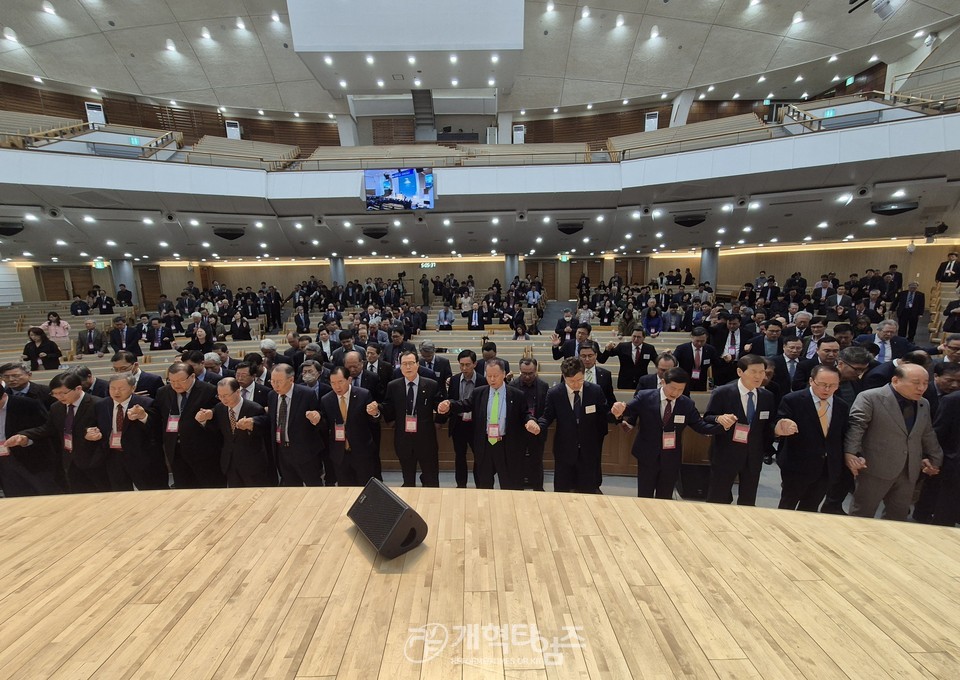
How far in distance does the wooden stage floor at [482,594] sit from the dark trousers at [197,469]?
2.56 ft

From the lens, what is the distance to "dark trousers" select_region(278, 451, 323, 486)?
10.9ft

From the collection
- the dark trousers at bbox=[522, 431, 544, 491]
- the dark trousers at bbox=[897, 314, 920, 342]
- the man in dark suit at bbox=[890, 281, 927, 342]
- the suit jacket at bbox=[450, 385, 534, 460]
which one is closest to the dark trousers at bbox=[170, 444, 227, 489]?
the suit jacket at bbox=[450, 385, 534, 460]

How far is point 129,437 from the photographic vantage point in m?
3.32

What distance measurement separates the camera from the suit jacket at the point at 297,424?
328 centimetres

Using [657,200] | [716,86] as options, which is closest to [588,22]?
[716,86]

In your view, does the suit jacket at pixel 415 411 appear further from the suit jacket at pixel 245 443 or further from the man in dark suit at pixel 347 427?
the suit jacket at pixel 245 443

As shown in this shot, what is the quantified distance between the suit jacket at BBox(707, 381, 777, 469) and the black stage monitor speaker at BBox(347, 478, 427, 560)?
2.44 metres

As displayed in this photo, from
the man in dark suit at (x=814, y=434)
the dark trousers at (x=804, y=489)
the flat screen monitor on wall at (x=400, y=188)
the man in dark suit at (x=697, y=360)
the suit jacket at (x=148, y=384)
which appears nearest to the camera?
Answer: the man in dark suit at (x=814, y=434)

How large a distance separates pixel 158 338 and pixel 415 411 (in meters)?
8.40

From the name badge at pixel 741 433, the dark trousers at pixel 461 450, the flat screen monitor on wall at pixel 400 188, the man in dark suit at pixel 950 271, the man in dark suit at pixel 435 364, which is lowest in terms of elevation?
the dark trousers at pixel 461 450

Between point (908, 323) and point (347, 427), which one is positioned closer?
point (347, 427)

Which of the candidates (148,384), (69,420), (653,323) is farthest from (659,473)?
(653,323)

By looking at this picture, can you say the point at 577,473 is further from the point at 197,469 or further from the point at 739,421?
the point at 197,469

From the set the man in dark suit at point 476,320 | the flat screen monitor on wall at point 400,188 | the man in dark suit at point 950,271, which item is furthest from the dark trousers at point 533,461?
the man in dark suit at point 950,271
